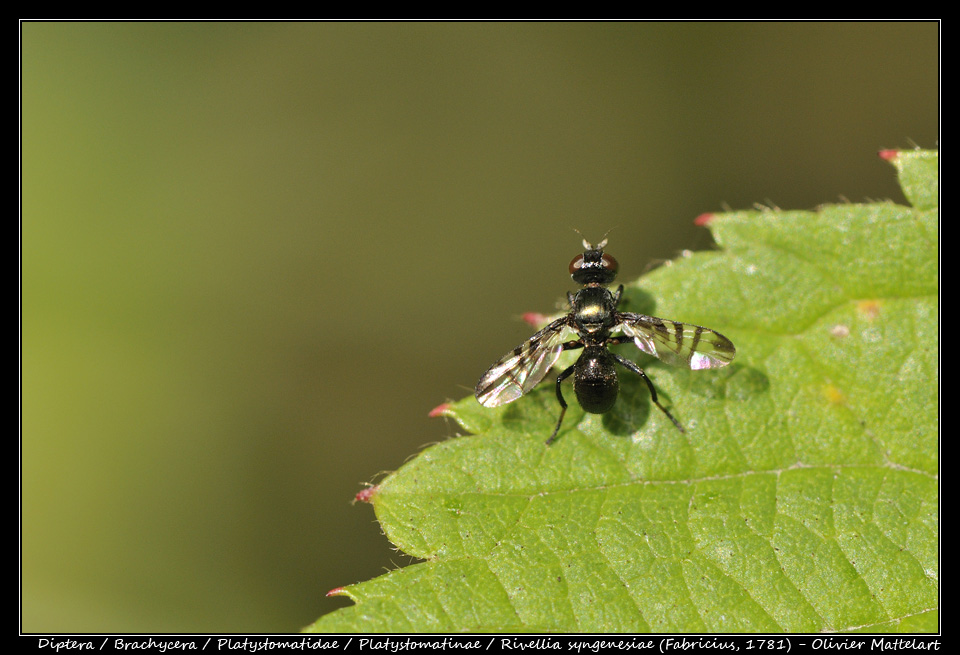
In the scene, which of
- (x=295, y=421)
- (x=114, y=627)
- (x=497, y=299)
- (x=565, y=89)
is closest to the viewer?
(x=114, y=627)

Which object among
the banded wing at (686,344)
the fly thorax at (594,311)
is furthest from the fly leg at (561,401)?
the banded wing at (686,344)

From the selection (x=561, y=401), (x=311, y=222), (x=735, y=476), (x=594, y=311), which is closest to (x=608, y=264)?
(x=594, y=311)

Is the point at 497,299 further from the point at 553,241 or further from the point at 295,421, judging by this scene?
the point at 295,421

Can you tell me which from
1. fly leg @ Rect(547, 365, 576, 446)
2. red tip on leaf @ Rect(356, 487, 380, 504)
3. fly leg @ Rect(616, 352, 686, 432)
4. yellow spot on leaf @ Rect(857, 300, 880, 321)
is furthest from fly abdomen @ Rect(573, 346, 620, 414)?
yellow spot on leaf @ Rect(857, 300, 880, 321)

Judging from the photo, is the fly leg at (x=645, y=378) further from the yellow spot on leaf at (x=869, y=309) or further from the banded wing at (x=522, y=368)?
the yellow spot on leaf at (x=869, y=309)

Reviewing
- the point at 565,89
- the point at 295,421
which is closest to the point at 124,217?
the point at 295,421

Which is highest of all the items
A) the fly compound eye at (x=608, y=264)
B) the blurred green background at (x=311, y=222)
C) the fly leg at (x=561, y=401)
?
the blurred green background at (x=311, y=222)

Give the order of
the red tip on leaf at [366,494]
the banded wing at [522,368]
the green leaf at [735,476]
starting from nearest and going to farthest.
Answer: the green leaf at [735,476]
the red tip on leaf at [366,494]
the banded wing at [522,368]
